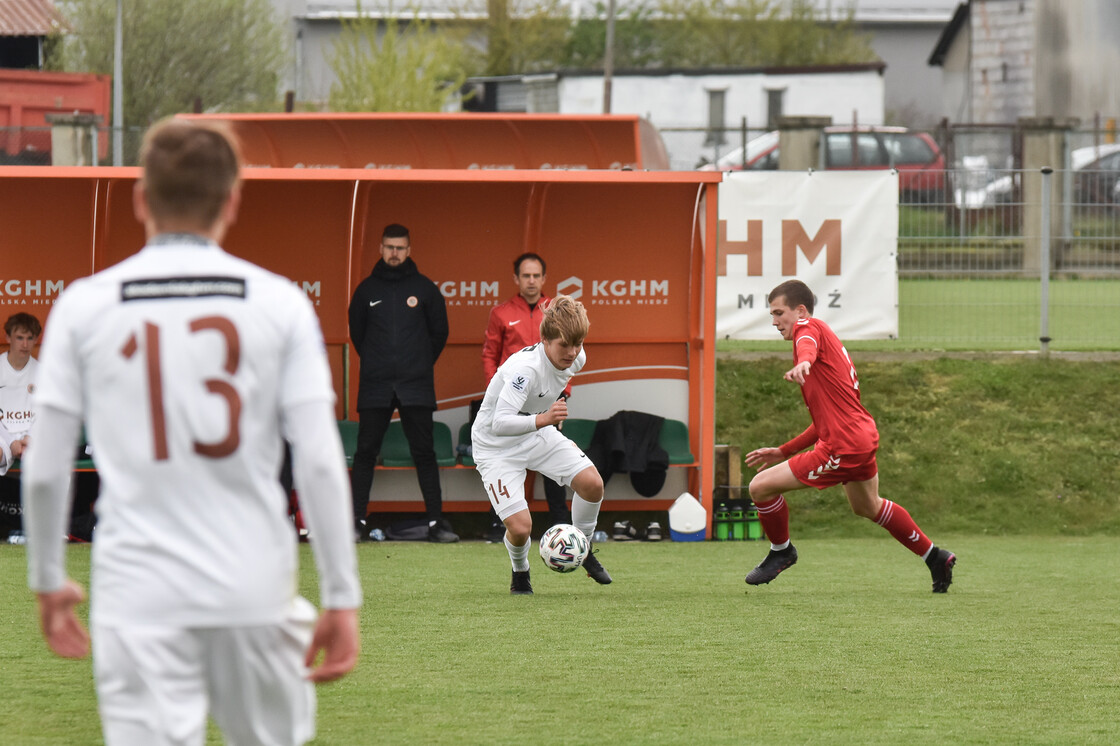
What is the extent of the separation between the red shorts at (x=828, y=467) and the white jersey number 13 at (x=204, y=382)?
5175 mm

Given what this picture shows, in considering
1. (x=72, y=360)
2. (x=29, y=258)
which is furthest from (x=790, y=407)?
A: (x=72, y=360)

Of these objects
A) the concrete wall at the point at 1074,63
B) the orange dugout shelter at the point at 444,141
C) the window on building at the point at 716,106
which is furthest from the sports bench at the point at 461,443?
the concrete wall at the point at 1074,63

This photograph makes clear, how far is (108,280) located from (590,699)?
282cm

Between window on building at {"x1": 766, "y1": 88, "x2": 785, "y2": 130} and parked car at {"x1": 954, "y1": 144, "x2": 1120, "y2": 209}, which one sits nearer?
parked car at {"x1": 954, "y1": 144, "x2": 1120, "y2": 209}

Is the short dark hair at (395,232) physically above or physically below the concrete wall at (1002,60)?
below

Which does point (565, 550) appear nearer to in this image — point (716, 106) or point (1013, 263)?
point (1013, 263)

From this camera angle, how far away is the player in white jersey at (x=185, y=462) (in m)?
2.48

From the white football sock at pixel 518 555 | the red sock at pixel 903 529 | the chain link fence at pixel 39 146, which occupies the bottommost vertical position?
the white football sock at pixel 518 555

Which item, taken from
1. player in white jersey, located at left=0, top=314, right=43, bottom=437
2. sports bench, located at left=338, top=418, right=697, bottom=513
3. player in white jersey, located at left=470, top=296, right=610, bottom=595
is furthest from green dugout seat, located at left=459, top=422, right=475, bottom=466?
player in white jersey, located at left=0, top=314, right=43, bottom=437

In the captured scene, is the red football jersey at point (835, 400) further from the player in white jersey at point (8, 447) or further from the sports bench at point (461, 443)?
the player in white jersey at point (8, 447)

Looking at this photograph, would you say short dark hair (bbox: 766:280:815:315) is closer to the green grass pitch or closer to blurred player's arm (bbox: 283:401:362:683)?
the green grass pitch

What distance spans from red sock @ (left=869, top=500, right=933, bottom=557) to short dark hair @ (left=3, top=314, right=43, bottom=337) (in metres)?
5.82

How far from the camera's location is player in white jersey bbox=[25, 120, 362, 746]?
2479 mm

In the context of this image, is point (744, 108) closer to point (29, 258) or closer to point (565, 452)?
point (29, 258)
